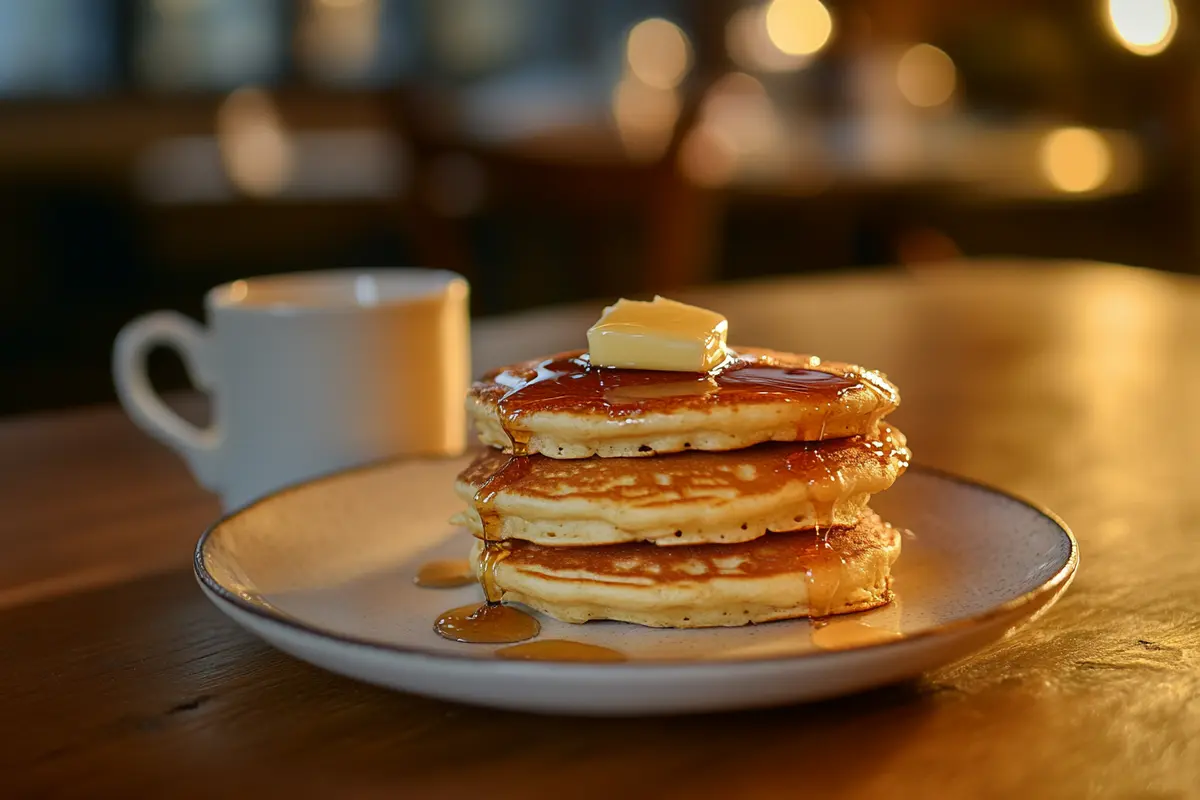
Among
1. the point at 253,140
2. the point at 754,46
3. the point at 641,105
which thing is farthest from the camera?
the point at 754,46

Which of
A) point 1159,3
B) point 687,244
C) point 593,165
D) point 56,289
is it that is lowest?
point 56,289

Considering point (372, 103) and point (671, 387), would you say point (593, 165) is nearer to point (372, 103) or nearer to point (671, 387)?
point (671, 387)

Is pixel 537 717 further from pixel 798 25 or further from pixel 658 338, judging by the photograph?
pixel 798 25

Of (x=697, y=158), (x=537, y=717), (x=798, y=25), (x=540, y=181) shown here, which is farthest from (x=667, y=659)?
(x=798, y=25)

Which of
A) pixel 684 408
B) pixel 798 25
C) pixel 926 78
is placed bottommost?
pixel 684 408

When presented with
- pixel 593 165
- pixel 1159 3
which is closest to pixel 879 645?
pixel 593 165

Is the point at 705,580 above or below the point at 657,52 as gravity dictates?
below

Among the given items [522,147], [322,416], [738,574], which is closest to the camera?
[738,574]
